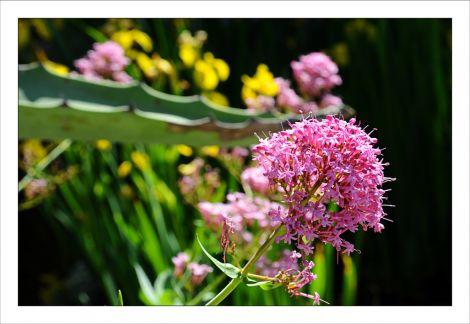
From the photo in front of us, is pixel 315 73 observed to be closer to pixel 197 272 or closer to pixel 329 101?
pixel 329 101

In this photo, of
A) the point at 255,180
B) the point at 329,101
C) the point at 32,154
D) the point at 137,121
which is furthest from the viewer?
the point at 32,154

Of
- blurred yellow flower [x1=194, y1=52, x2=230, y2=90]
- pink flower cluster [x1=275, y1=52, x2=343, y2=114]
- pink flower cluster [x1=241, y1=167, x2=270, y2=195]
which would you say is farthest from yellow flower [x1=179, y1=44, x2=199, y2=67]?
pink flower cluster [x1=241, y1=167, x2=270, y2=195]

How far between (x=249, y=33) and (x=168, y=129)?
1482mm

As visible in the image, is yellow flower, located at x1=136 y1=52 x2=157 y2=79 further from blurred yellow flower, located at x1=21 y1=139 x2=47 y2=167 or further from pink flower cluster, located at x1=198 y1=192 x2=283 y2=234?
pink flower cluster, located at x1=198 y1=192 x2=283 y2=234

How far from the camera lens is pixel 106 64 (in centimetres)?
164

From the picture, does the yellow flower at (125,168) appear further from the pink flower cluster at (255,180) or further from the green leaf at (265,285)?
the green leaf at (265,285)

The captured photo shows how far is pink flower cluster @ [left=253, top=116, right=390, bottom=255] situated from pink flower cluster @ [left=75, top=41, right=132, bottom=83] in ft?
3.21

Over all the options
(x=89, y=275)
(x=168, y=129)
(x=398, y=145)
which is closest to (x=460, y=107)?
(x=398, y=145)

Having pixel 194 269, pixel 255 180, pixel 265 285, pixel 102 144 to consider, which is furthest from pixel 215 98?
pixel 265 285

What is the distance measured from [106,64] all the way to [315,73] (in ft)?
1.53

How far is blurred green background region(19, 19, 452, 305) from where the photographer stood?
1.84 metres

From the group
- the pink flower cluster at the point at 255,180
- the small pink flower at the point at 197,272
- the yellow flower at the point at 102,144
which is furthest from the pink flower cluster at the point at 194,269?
the yellow flower at the point at 102,144

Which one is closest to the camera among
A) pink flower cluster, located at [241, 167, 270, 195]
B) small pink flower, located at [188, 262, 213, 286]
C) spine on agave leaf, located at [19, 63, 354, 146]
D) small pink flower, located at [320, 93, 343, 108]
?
spine on agave leaf, located at [19, 63, 354, 146]

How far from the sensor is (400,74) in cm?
216
